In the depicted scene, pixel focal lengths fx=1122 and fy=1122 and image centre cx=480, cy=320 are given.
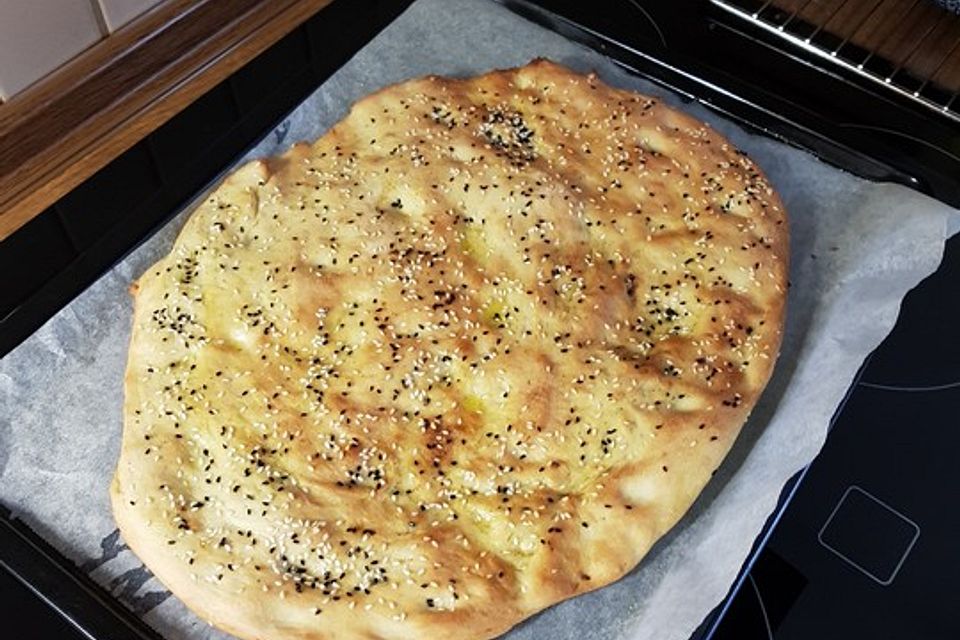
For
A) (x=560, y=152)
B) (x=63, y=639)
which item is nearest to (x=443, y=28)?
(x=560, y=152)

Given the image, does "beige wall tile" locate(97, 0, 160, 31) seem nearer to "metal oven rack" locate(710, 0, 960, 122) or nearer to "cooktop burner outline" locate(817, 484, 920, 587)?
"metal oven rack" locate(710, 0, 960, 122)

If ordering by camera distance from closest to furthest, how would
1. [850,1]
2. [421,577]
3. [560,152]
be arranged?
[421,577], [560,152], [850,1]

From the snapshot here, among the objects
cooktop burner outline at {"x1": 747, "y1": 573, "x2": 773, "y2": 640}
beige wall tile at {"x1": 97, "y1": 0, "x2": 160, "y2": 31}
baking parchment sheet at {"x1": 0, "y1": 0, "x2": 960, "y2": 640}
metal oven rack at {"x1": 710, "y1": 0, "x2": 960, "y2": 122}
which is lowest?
cooktop burner outline at {"x1": 747, "y1": 573, "x2": 773, "y2": 640}

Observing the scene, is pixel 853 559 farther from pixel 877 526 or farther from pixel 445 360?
pixel 445 360

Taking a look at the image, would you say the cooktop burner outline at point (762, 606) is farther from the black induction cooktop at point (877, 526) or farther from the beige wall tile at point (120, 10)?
the beige wall tile at point (120, 10)

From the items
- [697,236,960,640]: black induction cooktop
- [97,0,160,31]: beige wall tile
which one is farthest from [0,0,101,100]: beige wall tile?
[697,236,960,640]: black induction cooktop

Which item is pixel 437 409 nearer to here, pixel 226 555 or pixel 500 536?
pixel 500 536
